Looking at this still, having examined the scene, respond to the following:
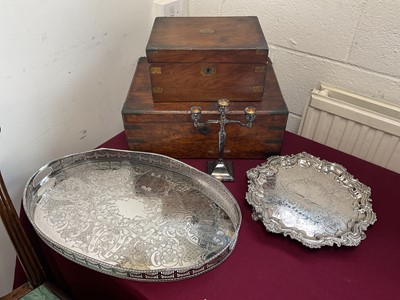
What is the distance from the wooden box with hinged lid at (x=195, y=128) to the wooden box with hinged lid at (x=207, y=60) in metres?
0.04

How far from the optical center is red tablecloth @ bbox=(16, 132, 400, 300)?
0.68 meters

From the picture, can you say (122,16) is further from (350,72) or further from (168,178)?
(350,72)

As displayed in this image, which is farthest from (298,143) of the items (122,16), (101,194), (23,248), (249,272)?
(23,248)

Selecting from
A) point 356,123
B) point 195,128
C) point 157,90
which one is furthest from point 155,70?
point 356,123

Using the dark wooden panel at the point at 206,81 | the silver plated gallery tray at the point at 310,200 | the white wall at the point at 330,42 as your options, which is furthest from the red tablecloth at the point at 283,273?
the white wall at the point at 330,42

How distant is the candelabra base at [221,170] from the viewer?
0.92m

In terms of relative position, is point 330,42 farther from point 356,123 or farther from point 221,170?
point 221,170

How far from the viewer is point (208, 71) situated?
0.88 m

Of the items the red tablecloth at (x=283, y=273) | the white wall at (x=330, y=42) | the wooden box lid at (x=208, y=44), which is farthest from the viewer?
the white wall at (x=330, y=42)

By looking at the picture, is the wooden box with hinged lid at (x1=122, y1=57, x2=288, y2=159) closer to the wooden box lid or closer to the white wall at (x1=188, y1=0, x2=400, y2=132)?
the wooden box lid

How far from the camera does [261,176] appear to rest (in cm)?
89

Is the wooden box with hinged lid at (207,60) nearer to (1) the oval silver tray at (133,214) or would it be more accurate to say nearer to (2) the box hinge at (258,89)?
(2) the box hinge at (258,89)

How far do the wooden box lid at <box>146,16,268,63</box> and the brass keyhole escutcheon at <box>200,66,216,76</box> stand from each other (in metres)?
0.02

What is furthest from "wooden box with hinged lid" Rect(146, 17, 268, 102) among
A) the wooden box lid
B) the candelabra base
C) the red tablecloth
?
the red tablecloth
